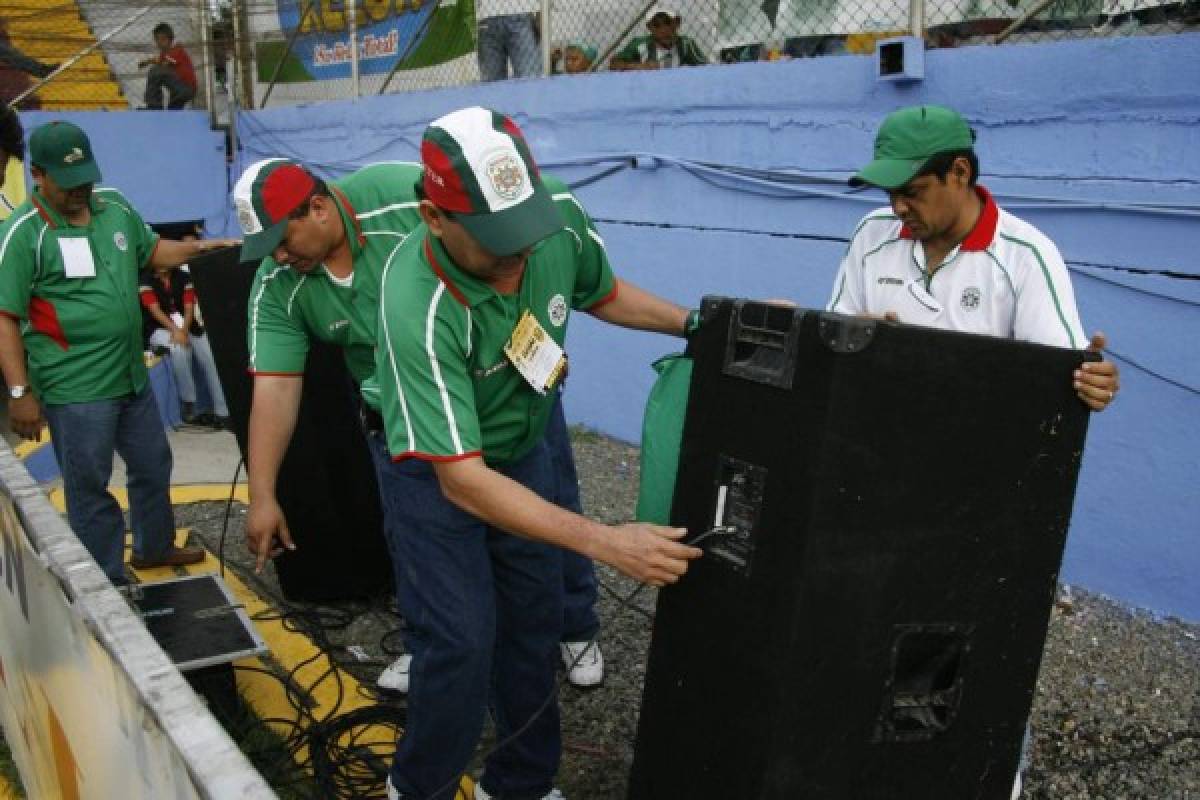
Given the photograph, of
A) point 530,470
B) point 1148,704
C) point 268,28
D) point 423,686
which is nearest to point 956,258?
point 530,470

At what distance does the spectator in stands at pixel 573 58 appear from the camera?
23.2 ft

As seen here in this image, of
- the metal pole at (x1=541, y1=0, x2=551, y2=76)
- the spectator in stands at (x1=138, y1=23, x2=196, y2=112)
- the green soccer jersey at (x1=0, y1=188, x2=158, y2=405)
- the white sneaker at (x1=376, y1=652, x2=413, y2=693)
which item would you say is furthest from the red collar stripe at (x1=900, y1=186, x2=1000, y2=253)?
the spectator in stands at (x1=138, y1=23, x2=196, y2=112)

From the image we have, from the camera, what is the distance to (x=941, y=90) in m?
4.80

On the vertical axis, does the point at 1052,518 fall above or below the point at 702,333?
below

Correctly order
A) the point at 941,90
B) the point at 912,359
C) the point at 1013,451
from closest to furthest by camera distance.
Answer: the point at 912,359
the point at 1013,451
the point at 941,90

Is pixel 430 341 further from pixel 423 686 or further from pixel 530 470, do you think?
pixel 423 686

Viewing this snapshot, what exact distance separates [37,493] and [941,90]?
3.88 meters

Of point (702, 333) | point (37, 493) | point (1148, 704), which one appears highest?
point (702, 333)

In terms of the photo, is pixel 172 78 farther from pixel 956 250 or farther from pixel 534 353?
pixel 956 250

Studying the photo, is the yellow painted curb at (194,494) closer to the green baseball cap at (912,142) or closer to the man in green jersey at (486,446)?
the man in green jersey at (486,446)

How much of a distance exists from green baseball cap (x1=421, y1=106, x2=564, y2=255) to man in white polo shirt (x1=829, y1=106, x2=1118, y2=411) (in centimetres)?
84

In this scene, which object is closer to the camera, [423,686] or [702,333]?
[702,333]

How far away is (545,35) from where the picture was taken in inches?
288

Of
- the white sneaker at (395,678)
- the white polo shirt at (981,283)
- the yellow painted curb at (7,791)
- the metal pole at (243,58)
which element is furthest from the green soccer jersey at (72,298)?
the metal pole at (243,58)
